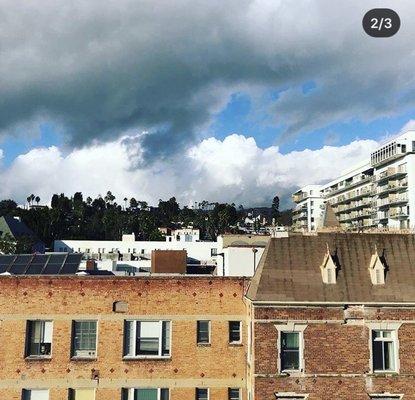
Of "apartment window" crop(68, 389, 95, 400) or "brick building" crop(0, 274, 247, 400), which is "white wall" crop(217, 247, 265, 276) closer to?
"brick building" crop(0, 274, 247, 400)

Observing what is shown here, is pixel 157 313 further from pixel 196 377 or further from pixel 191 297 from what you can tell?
pixel 196 377

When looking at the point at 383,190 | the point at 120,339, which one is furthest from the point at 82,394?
the point at 383,190

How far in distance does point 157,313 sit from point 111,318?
237cm

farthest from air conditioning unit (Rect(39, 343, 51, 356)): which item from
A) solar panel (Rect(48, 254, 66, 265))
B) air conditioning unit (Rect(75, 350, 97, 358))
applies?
solar panel (Rect(48, 254, 66, 265))

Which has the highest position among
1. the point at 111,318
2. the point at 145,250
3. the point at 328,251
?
the point at 145,250

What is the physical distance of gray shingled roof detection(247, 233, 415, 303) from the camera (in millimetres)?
22875

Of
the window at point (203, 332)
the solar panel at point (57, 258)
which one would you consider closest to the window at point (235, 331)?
the window at point (203, 332)

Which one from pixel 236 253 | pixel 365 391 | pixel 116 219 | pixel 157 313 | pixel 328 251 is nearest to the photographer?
pixel 365 391

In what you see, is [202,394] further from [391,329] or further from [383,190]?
[383,190]

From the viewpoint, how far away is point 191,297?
25609 mm

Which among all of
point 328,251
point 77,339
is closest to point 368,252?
point 328,251

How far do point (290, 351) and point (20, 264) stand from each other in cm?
1578

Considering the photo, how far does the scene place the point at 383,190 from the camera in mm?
104625

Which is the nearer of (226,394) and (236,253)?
(226,394)
